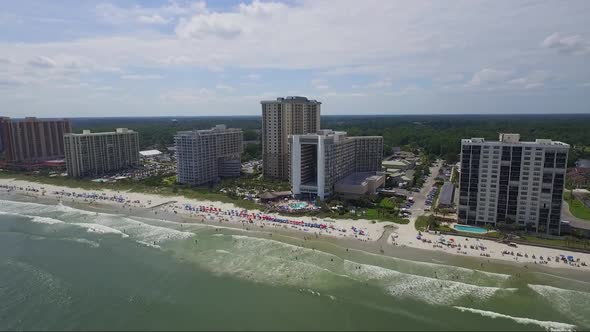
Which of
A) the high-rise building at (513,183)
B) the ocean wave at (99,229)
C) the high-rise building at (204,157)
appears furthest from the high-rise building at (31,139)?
the high-rise building at (513,183)

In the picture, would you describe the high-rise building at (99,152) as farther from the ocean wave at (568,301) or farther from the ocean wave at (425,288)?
the ocean wave at (568,301)

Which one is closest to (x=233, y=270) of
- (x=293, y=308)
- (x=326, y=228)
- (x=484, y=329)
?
(x=293, y=308)

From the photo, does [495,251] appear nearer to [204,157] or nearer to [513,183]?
[513,183]

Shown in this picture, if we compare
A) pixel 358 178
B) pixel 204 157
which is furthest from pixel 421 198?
pixel 204 157

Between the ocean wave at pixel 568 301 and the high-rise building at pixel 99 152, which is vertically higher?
the high-rise building at pixel 99 152

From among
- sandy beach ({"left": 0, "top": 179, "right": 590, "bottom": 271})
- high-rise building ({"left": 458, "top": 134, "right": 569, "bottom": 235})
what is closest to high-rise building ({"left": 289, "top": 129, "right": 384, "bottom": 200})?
sandy beach ({"left": 0, "top": 179, "right": 590, "bottom": 271})

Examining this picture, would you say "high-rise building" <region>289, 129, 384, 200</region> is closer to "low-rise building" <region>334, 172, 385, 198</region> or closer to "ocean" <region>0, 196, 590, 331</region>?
"low-rise building" <region>334, 172, 385, 198</region>

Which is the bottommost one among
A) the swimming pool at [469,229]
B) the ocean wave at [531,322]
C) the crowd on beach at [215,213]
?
the ocean wave at [531,322]
